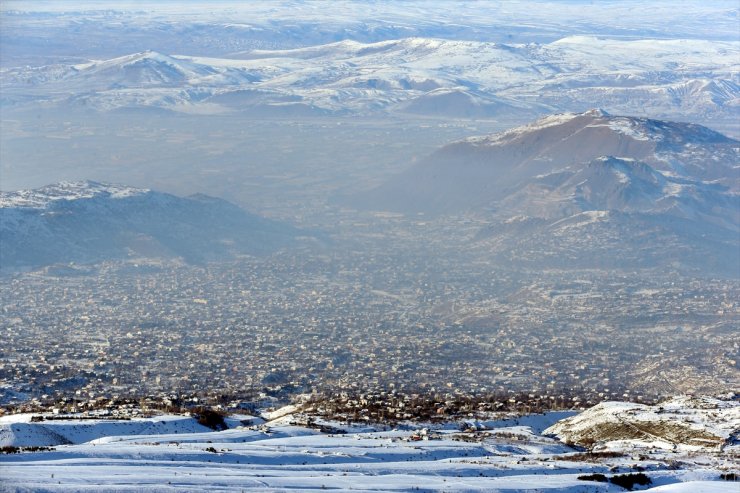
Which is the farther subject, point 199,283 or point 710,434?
point 199,283

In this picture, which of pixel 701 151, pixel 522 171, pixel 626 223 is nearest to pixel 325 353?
pixel 626 223

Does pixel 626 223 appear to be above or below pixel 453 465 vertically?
below

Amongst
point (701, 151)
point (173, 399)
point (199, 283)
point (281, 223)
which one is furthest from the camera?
point (701, 151)

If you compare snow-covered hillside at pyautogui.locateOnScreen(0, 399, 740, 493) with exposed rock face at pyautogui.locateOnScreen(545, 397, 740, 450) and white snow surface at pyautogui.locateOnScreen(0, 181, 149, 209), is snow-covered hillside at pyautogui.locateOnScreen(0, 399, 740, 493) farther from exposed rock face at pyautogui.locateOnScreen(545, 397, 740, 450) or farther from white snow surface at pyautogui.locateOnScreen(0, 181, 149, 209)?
white snow surface at pyautogui.locateOnScreen(0, 181, 149, 209)

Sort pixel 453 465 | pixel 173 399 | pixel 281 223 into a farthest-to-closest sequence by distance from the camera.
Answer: pixel 281 223 → pixel 173 399 → pixel 453 465

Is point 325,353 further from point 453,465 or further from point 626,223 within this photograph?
point 626,223

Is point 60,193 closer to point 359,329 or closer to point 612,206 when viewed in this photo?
point 359,329

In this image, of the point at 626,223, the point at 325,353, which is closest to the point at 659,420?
the point at 325,353

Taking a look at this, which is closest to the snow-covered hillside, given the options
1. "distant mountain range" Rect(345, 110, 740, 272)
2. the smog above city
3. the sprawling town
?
the smog above city
